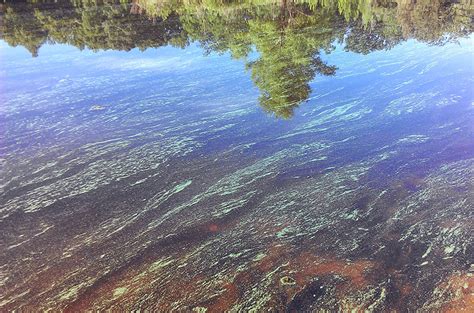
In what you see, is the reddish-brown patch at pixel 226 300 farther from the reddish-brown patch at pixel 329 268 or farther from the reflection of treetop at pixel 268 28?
the reflection of treetop at pixel 268 28

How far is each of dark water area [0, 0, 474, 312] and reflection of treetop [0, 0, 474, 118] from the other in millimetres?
80

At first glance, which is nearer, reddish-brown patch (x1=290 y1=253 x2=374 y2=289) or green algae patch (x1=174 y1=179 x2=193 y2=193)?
reddish-brown patch (x1=290 y1=253 x2=374 y2=289)

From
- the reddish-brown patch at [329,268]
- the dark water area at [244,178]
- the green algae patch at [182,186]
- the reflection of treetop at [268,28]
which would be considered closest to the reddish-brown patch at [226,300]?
the dark water area at [244,178]

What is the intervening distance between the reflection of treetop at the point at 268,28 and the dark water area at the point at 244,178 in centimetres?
8

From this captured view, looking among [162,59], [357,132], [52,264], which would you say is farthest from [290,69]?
[52,264]

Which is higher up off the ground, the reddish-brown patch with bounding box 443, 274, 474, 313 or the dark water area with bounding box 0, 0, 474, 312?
the dark water area with bounding box 0, 0, 474, 312

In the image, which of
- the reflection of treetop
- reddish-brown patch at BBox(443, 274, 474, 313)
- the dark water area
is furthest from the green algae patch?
reddish-brown patch at BBox(443, 274, 474, 313)

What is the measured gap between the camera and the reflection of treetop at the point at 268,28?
19.3 feet

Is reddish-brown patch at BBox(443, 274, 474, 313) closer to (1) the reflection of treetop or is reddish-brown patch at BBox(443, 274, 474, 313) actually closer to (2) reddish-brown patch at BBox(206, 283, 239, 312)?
(2) reddish-brown patch at BBox(206, 283, 239, 312)

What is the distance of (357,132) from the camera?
4.08m

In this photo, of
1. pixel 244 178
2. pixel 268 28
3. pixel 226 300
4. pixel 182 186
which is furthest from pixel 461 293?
pixel 268 28

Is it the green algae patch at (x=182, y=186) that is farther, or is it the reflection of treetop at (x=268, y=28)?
the reflection of treetop at (x=268, y=28)

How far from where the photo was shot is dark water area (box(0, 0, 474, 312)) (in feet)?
7.31

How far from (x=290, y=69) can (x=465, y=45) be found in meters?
3.55
